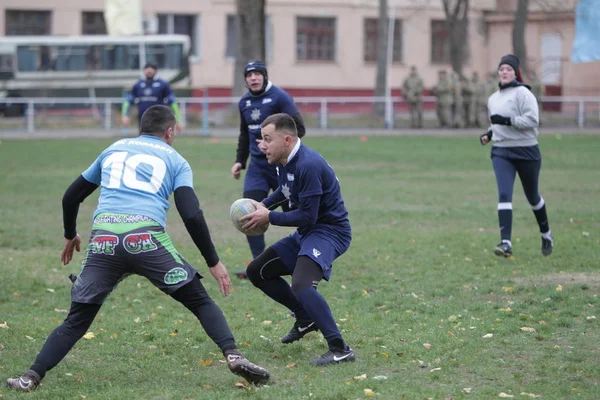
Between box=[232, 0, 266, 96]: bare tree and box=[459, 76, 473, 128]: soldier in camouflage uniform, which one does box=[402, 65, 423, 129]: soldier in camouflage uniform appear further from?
box=[232, 0, 266, 96]: bare tree

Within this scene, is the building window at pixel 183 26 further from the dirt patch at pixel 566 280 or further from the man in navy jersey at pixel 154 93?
the dirt patch at pixel 566 280

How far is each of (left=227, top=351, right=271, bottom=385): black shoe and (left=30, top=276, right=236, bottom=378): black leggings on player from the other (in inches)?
3.5

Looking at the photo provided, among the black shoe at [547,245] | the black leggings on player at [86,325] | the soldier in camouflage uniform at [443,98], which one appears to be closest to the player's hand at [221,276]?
the black leggings on player at [86,325]

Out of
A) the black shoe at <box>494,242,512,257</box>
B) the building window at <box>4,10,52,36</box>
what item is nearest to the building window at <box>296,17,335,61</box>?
the building window at <box>4,10,52,36</box>

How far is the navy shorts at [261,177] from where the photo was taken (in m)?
10.3

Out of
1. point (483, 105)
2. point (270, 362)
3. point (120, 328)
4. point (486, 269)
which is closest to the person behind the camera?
point (270, 362)

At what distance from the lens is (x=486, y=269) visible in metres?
A: 10.6

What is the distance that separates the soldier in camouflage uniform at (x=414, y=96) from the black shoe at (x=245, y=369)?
100ft

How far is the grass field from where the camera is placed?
249 inches

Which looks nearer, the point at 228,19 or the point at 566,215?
the point at 566,215

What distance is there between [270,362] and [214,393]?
896mm

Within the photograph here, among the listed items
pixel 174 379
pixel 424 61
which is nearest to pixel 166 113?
pixel 174 379

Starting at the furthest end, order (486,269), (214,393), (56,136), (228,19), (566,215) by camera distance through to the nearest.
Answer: (228,19) < (56,136) < (566,215) < (486,269) < (214,393)

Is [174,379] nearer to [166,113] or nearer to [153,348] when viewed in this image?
[153,348]
